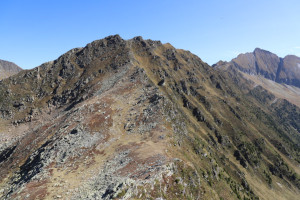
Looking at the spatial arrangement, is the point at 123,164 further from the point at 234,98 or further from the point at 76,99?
the point at 234,98

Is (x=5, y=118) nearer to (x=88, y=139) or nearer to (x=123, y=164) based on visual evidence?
(x=88, y=139)

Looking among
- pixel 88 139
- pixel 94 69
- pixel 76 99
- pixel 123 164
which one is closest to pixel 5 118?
pixel 76 99

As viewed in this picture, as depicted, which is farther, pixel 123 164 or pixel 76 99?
pixel 76 99

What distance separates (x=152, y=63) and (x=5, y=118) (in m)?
108

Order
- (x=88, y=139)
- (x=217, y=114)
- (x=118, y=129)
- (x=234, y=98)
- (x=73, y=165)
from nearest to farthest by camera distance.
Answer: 1. (x=73, y=165)
2. (x=88, y=139)
3. (x=118, y=129)
4. (x=217, y=114)
5. (x=234, y=98)

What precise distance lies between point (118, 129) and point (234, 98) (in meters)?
165

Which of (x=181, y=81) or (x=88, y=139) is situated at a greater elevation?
(x=181, y=81)

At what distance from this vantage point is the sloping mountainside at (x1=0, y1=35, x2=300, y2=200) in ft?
121

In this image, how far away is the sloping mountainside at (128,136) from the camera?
36906 millimetres

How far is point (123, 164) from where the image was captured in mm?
40531

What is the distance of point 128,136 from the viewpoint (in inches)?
2186

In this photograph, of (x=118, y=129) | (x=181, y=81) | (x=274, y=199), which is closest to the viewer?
(x=118, y=129)

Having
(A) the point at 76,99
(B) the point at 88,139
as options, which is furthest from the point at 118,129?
(A) the point at 76,99

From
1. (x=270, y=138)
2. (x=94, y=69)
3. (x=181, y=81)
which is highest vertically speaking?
(x=94, y=69)
